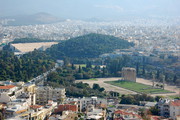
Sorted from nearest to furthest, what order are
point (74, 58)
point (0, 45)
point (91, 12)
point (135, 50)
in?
point (74, 58), point (135, 50), point (0, 45), point (91, 12)

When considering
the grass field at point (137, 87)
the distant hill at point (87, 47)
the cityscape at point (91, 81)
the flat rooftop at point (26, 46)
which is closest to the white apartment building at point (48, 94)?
the cityscape at point (91, 81)

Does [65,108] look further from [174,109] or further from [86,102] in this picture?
[174,109]

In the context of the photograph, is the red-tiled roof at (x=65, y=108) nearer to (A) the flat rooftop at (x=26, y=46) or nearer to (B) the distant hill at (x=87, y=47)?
(B) the distant hill at (x=87, y=47)

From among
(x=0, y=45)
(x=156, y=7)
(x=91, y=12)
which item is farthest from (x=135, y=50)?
(x=91, y=12)

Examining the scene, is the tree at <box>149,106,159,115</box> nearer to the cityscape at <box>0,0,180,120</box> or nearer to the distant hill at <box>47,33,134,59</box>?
the cityscape at <box>0,0,180,120</box>

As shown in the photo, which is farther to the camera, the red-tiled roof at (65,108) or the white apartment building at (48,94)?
the white apartment building at (48,94)

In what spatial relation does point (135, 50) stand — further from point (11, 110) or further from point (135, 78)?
point (11, 110)

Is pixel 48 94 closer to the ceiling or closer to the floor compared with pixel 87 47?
closer to the floor

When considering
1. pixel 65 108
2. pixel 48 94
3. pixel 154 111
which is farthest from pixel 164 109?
pixel 48 94
